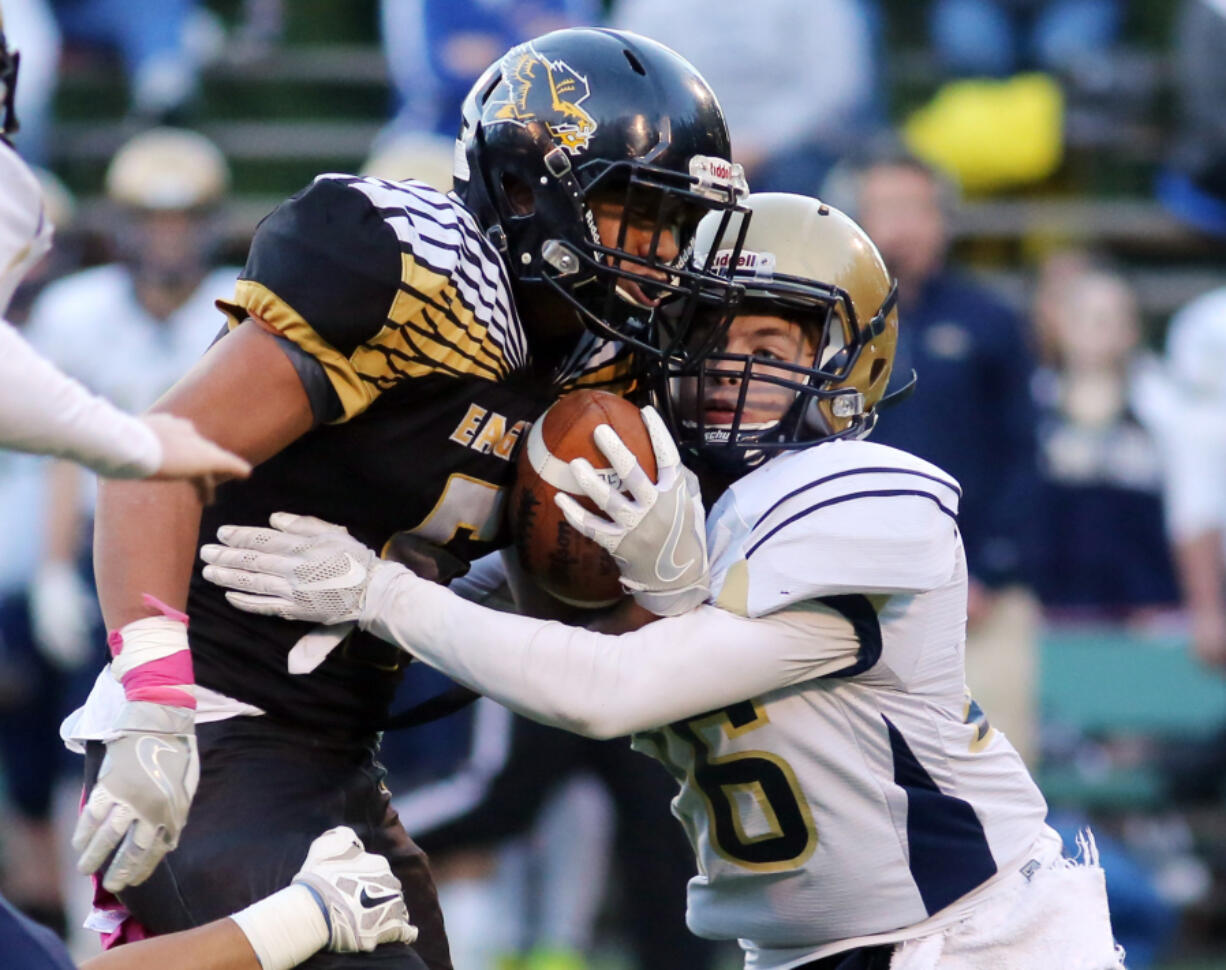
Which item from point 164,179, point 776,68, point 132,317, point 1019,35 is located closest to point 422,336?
point 132,317

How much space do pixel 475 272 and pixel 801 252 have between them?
537mm

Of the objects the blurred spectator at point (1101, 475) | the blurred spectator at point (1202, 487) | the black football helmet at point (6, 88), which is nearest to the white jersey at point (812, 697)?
the black football helmet at point (6, 88)

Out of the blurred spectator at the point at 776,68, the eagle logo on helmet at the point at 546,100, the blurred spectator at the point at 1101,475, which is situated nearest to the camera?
the eagle logo on helmet at the point at 546,100

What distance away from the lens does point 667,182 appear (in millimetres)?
2855

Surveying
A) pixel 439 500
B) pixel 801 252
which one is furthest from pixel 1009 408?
pixel 439 500

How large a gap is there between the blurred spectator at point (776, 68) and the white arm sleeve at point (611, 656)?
4.15 meters

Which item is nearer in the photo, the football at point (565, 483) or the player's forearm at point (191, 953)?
the player's forearm at point (191, 953)

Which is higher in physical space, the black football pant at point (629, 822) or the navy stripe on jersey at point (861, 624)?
the navy stripe on jersey at point (861, 624)

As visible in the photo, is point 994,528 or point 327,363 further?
point 994,528

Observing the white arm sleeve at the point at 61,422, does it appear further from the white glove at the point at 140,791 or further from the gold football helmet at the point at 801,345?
the gold football helmet at the point at 801,345

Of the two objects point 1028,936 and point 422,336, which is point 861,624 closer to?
point 1028,936

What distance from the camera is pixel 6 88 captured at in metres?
2.36

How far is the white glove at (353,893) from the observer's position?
260cm

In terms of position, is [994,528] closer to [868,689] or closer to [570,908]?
[570,908]
